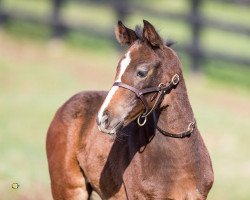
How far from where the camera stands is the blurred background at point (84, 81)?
32.8 feet

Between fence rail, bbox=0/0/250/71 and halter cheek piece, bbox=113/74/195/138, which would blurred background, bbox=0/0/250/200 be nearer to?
fence rail, bbox=0/0/250/71

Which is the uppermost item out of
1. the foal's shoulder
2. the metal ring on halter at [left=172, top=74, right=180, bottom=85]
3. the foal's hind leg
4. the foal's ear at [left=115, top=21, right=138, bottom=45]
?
the foal's ear at [left=115, top=21, right=138, bottom=45]

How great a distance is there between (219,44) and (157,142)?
21.9 m

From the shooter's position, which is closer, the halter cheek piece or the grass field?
the halter cheek piece

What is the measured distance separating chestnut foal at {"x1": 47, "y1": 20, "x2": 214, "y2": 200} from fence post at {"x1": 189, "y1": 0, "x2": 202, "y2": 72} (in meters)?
12.0

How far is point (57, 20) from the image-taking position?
67.6 feet

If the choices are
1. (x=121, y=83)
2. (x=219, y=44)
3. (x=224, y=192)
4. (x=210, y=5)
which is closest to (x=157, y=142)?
(x=121, y=83)

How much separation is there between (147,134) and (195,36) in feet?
42.2

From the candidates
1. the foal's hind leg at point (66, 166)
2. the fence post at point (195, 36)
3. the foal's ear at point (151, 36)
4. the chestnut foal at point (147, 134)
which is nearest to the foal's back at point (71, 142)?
the foal's hind leg at point (66, 166)

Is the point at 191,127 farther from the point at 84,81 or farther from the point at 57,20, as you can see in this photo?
the point at 57,20

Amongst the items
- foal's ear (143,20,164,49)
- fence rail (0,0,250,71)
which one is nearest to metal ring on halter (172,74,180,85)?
foal's ear (143,20,164,49)

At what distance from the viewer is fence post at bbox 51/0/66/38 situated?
20.4 meters

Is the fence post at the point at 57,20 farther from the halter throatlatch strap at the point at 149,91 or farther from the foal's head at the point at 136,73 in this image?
the halter throatlatch strap at the point at 149,91

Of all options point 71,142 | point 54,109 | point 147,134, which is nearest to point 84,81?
point 54,109
